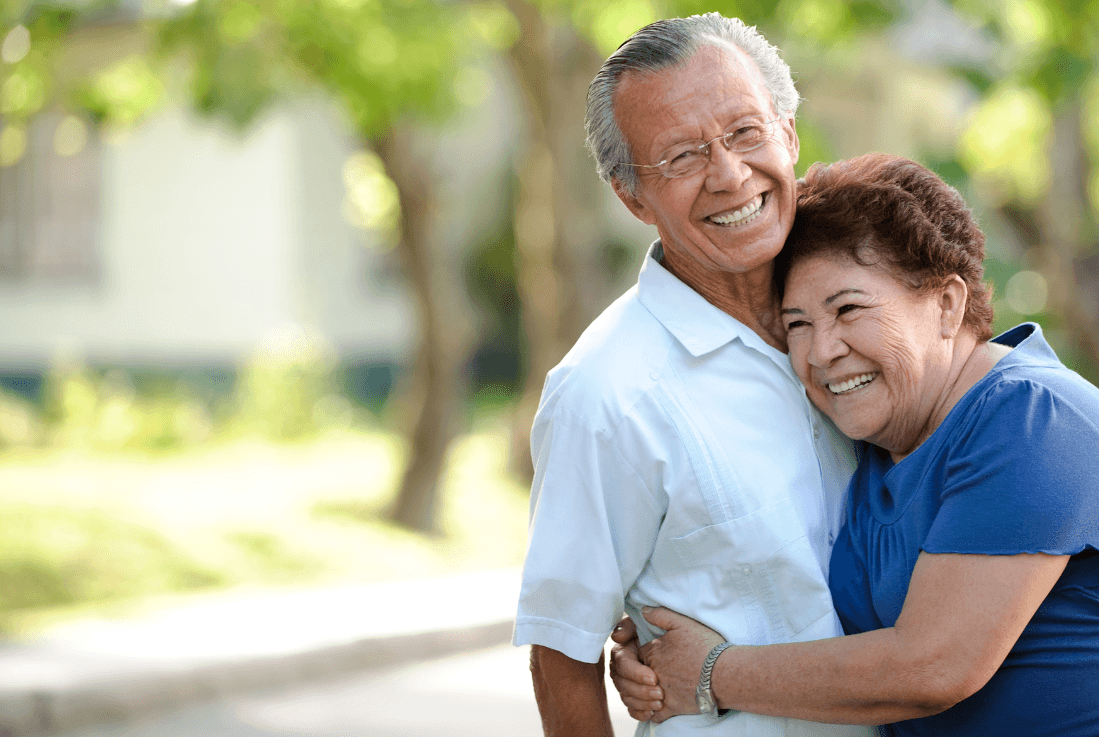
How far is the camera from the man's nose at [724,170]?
6.88 ft

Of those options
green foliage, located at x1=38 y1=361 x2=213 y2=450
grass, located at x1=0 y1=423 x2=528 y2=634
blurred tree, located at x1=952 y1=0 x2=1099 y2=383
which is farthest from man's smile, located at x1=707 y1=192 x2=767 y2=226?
green foliage, located at x1=38 y1=361 x2=213 y2=450

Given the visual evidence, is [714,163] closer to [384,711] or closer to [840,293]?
[840,293]

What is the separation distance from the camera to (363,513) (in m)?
9.24

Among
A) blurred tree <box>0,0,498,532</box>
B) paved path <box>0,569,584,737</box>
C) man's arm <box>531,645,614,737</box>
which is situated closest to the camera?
man's arm <box>531,645,614,737</box>

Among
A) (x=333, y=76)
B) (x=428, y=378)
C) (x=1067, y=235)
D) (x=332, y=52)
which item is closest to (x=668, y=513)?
(x=332, y=52)

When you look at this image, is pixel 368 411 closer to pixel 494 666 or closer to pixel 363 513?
pixel 363 513

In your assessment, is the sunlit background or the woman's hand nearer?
the woman's hand

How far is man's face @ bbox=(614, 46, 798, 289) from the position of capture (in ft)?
6.84

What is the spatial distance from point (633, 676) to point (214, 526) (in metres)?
7.29

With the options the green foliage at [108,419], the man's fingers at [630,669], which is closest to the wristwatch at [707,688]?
the man's fingers at [630,669]

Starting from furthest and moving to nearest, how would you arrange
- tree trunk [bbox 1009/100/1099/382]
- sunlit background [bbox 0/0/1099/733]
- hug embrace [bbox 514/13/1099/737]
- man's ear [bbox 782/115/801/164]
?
tree trunk [bbox 1009/100/1099/382]
sunlit background [bbox 0/0/1099/733]
man's ear [bbox 782/115/801/164]
hug embrace [bbox 514/13/1099/737]

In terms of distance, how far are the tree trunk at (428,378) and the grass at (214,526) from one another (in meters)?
0.19

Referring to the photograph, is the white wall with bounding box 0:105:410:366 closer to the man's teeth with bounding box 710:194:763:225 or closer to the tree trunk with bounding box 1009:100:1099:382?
the tree trunk with bounding box 1009:100:1099:382

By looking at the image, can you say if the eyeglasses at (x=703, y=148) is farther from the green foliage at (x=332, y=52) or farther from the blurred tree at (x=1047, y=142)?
the blurred tree at (x=1047, y=142)
